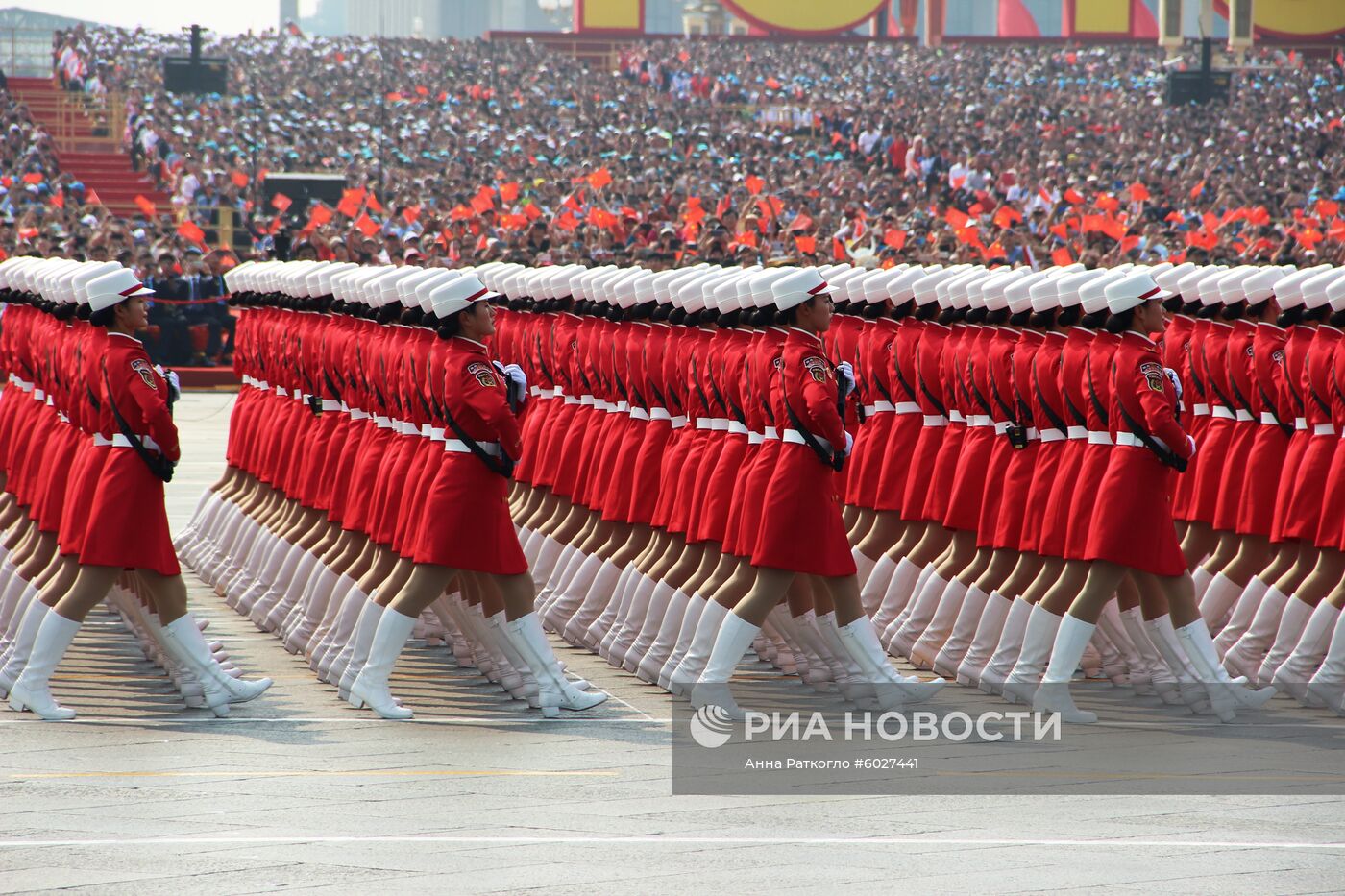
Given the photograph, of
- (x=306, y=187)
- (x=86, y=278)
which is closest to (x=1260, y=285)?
(x=86, y=278)

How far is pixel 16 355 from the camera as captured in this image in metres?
11.5

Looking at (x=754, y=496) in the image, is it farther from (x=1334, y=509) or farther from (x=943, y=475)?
(x=1334, y=509)

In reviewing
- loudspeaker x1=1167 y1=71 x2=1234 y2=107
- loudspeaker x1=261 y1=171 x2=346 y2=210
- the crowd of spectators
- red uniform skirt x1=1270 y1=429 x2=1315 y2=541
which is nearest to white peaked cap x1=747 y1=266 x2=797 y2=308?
red uniform skirt x1=1270 y1=429 x2=1315 y2=541

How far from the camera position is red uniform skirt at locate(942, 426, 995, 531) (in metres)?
10.0

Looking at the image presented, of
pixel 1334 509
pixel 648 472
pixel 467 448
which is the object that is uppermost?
pixel 467 448

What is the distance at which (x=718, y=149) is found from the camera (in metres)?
39.9

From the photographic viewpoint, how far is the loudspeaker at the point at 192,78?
127ft

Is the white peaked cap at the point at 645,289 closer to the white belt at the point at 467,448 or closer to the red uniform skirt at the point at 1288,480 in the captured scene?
the white belt at the point at 467,448

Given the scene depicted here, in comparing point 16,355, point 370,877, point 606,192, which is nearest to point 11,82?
point 606,192

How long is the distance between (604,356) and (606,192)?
75.9ft

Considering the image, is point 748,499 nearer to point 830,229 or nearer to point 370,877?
point 370,877

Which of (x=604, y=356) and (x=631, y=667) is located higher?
(x=604, y=356)

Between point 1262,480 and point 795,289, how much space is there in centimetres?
253

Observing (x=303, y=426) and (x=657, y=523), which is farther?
(x=303, y=426)
